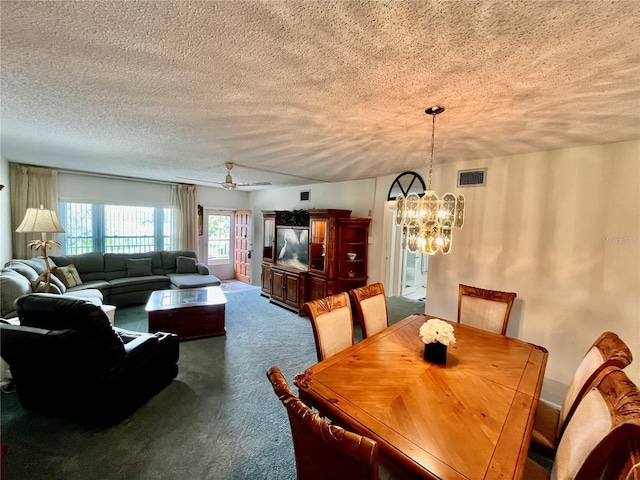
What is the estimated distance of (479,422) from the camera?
4.06 feet

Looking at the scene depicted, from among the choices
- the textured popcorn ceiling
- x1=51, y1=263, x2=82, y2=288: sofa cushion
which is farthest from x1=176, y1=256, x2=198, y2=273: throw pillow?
the textured popcorn ceiling

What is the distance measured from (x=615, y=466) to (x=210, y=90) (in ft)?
8.06

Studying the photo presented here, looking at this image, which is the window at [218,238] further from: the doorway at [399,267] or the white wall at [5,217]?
the doorway at [399,267]

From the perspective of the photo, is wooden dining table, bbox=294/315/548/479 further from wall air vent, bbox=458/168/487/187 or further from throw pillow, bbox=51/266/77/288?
throw pillow, bbox=51/266/77/288

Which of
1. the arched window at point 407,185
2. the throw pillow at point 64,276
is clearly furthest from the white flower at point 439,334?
the throw pillow at point 64,276

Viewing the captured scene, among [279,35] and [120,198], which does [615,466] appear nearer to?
[279,35]

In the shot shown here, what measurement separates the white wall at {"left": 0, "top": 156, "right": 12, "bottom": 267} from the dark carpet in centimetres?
268

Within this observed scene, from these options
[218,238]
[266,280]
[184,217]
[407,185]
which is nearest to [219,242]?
[218,238]

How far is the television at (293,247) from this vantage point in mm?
5113

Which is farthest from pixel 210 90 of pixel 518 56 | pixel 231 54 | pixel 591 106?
pixel 591 106

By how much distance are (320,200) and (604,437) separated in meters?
4.99

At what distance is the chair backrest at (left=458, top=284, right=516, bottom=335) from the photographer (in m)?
2.49

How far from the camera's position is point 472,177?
3.25 meters

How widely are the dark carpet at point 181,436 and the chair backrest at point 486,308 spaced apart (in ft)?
6.08
